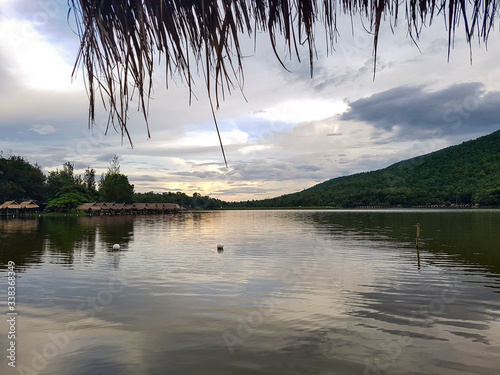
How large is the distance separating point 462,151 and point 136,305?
6875 inches

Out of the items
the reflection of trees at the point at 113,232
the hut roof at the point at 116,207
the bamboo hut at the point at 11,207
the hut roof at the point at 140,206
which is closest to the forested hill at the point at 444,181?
the hut roof at the point at 140,206

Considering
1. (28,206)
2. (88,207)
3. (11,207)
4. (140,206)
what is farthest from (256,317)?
(140,206)

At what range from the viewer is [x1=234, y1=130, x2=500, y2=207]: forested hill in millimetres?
143625

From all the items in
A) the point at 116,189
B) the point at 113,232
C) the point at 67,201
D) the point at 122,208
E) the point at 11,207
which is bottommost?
the point at 113,232

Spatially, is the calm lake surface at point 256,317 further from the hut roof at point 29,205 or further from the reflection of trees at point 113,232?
the hut roof at point 29,205

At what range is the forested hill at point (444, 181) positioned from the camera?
14362 centimetres

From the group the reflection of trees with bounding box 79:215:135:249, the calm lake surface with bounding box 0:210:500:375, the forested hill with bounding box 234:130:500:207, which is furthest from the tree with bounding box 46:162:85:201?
the forested hill with bounding box 234:130:500:207

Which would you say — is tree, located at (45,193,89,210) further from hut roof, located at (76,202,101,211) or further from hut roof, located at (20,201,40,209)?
hut roof, located at (20,201,40,209)

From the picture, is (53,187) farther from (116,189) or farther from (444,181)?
(444,181)

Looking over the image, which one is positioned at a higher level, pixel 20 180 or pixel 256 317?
pixel 20 180

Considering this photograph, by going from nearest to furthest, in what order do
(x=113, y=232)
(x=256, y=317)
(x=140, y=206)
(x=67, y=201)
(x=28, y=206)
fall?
(x=256, y=317) → (x=113, y=232) → (x=28, y=206) → (x=67, y=201) → (x=140, y=206)

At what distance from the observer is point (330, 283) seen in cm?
1480

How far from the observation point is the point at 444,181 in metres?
157

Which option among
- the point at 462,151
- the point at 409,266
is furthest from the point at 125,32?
the point at 462,151
